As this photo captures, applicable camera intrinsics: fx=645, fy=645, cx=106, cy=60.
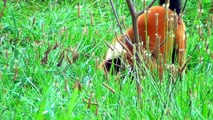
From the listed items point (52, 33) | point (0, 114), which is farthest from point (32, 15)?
point (0, 114)

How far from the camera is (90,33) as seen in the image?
481cm

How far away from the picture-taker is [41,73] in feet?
13.1

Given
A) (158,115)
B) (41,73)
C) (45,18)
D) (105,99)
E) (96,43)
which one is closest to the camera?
(158,115)

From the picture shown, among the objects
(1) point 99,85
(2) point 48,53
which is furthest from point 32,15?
(1) point 99,85

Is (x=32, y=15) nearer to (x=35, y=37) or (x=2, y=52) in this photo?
(x=35, y=37)

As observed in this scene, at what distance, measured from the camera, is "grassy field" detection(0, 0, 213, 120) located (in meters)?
2.93

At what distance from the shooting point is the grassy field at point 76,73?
2.93 meters

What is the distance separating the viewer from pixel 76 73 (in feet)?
13.5

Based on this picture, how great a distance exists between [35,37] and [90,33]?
415 millimetres

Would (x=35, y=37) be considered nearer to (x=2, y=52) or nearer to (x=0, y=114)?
(x=2, y=52)

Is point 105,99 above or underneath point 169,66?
underneath

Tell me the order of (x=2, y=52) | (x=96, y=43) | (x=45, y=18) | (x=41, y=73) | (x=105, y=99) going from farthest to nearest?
(x=45, y=18), (x=96, y=43), (x=2, y=52), (x=41, y=73), (x=105, y=99)

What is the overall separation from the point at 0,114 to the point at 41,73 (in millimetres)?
889

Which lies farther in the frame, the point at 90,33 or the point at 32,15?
the point at 32,15
